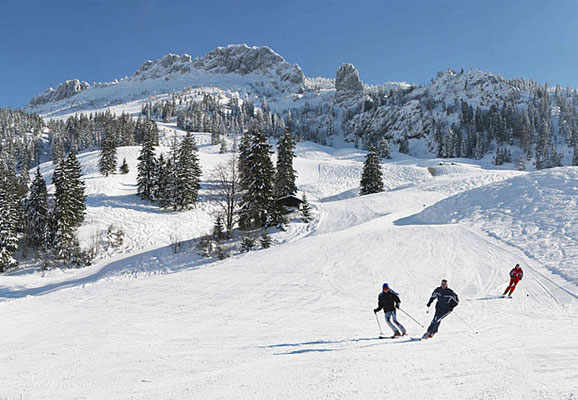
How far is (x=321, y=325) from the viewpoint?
392 inches

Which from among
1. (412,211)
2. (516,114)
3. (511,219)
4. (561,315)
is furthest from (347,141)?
(561,315)

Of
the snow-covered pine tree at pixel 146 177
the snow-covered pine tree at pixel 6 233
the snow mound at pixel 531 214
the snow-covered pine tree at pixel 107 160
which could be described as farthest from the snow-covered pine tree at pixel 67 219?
the snow mound at pixel 531 214

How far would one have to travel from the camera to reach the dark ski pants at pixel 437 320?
340 inches

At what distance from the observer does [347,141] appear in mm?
188500

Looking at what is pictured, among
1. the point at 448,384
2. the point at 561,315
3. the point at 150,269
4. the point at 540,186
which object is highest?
the point at 540,186

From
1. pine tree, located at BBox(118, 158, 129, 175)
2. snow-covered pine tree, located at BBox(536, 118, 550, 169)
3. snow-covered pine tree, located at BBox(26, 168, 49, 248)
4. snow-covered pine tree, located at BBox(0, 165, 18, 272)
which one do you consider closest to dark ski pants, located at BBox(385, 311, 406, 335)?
snow-covered pine tree, located at BBox(0, 165, 18, 272)

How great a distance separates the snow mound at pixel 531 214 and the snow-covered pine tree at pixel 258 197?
14354 millimetres

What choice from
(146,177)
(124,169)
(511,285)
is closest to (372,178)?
(511,285)

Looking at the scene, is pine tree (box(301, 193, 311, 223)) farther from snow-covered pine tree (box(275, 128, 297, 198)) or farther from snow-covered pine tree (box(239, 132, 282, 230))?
snow-covered pine tree (box(275, 128, 297, 198))

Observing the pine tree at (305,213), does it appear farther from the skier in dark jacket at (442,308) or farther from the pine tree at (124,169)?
the pine tree at (124,169)

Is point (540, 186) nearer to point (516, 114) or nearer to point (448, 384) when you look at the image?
point (448, 384)

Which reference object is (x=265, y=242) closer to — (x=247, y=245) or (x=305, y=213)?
(x=247, y=245)

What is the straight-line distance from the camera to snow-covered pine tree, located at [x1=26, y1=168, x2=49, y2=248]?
36094 millimetres

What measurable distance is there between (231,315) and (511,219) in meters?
22.2
